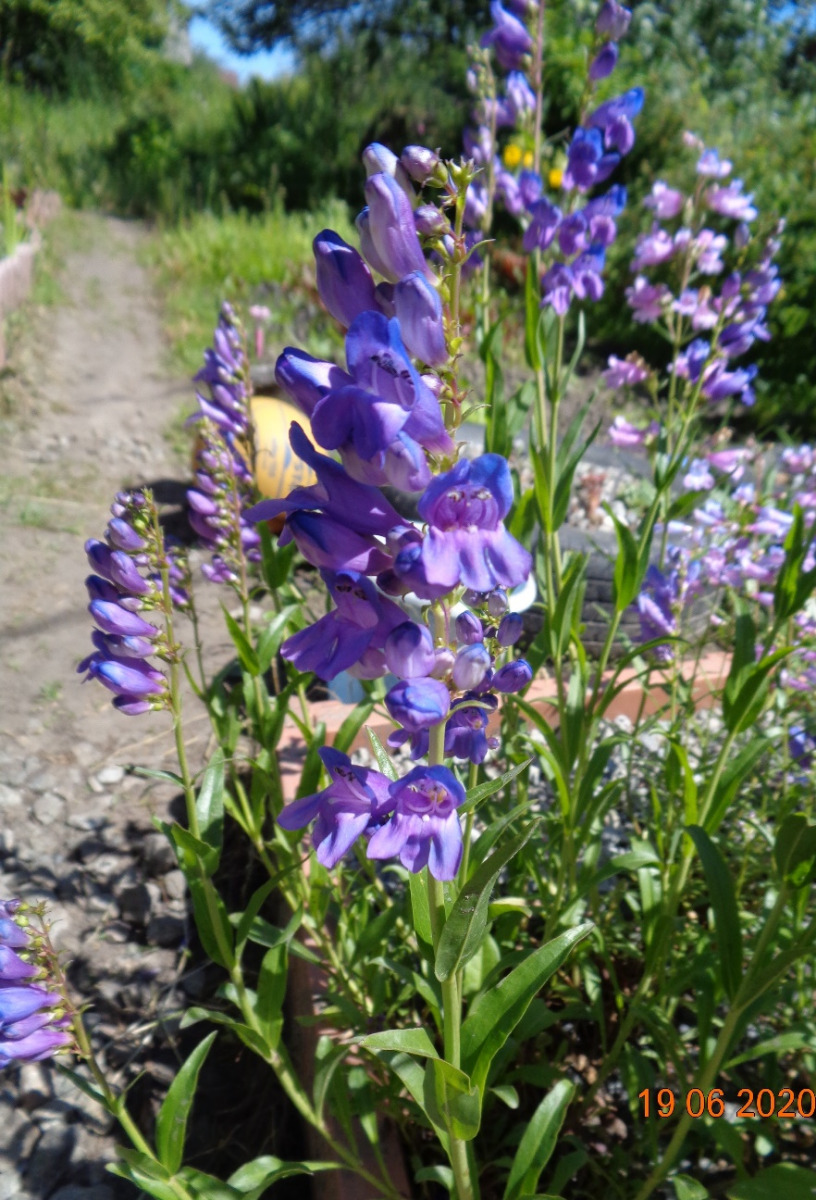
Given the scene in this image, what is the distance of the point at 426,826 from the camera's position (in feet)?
2.82

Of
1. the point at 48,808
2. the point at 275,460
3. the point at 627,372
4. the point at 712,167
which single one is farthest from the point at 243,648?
the point at 275,460

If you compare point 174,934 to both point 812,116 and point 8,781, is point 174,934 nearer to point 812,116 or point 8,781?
point 8,781

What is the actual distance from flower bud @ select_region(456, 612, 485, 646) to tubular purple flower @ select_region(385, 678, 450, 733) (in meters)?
0.09

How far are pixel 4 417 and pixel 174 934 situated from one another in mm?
3999

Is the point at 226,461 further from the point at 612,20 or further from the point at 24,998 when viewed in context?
the point at 612,20

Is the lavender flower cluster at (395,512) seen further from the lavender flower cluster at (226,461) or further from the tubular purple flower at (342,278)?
the lavender flower cluster at (226,461)

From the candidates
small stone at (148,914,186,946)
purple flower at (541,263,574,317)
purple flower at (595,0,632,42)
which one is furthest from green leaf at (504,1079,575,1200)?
purple flower at (595,0,632,42)

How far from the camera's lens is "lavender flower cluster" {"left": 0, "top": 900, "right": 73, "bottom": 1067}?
104cm

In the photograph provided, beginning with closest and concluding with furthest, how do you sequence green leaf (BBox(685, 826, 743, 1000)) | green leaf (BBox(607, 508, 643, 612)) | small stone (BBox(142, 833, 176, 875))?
green leaf (BBox(685, 826, 743, 1000)), green leaf (BBox(607, 508, 643, 612)), small stone (BBox(142, 833, 176, 875))

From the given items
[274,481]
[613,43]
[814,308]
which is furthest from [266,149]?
[613,43]

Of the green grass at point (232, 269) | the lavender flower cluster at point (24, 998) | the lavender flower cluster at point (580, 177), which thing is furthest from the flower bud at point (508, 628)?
the green grass at point (232, 269)

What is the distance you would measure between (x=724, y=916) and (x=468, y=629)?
741 millimetres

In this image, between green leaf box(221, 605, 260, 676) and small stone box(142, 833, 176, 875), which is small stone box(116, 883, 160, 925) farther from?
green leaf box(221, 605, 260, 676)

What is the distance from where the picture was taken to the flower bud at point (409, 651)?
0.80 metres
